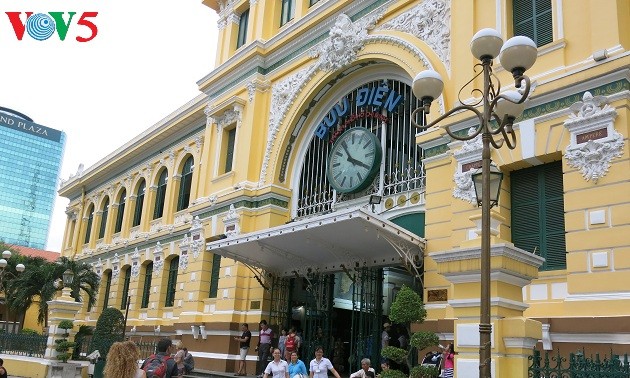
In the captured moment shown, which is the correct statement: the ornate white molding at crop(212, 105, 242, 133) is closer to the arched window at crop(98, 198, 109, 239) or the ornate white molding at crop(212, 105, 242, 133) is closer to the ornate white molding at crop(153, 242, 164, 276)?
the ornate white molding at crop(153, 242, 164, 276)

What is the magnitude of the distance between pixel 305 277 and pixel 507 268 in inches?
387

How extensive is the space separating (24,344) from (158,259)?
6.55m

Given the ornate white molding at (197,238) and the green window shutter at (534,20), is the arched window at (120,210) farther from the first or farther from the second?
the green window shutter at (534,20)

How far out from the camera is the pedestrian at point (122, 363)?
548 centimetres

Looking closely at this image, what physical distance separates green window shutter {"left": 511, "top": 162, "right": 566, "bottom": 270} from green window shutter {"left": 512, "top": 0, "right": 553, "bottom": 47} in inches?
104

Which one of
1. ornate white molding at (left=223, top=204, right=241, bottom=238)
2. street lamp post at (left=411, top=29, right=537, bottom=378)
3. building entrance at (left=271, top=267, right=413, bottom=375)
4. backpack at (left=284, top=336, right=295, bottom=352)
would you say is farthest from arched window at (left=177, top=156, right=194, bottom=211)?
street lamp post at (left=411, top=29, right=537, bottom=378)

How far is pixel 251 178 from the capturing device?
19.1m

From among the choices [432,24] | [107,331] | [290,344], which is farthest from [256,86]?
[107,331]

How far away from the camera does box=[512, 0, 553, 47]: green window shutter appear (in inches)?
477

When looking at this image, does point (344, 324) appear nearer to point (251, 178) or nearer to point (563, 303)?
point (251, 178)

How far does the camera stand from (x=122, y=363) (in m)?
5.49

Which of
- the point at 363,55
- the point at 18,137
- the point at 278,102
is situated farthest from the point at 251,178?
the point at 18,137

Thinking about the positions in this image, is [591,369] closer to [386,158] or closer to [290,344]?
[290,344]

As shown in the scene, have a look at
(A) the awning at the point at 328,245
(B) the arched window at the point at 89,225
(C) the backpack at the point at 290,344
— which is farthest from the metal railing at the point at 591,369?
(B) the arched window at the point at 89,225
